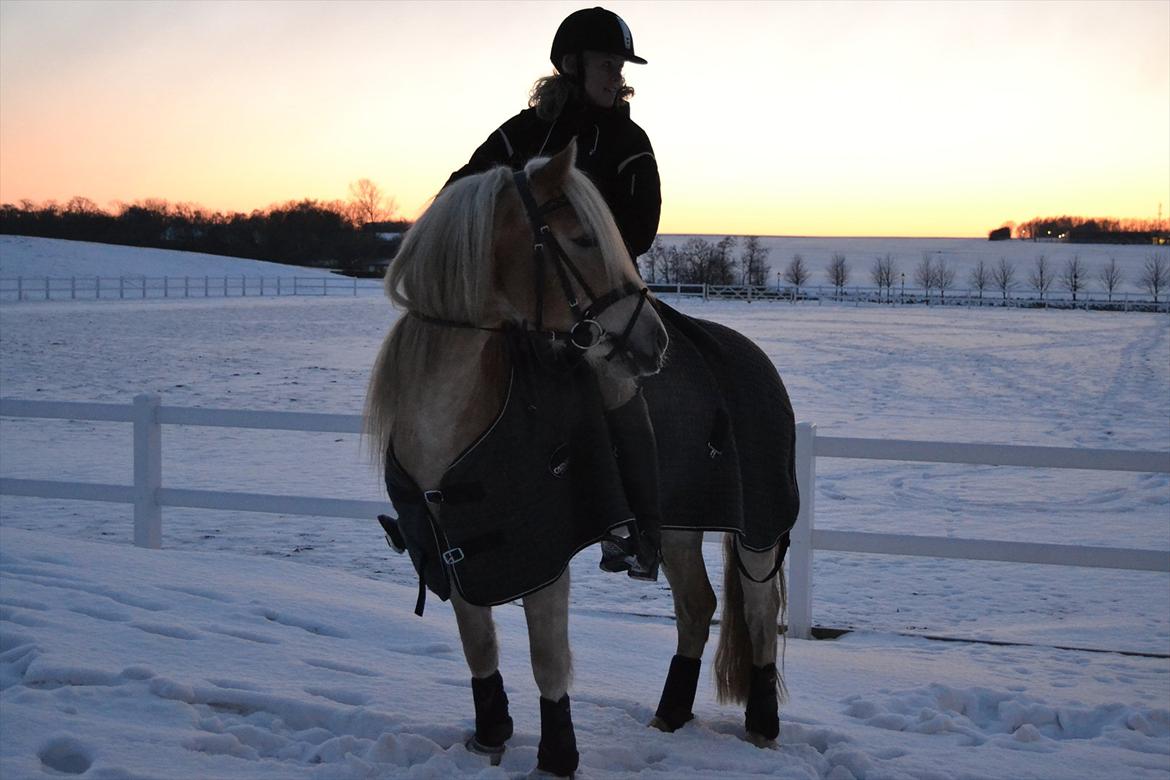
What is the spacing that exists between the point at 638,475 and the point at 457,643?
2182 millimetres

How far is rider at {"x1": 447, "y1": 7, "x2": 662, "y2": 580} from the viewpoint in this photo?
319 centimetres

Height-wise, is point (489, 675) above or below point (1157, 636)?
above

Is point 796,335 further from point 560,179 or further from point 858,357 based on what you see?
point 560,179

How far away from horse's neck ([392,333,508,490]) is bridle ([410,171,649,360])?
9 centimetres

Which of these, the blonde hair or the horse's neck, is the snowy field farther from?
the blonde hair

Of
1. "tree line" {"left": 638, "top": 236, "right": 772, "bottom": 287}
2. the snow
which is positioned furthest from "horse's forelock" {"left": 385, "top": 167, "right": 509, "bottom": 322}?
the snow

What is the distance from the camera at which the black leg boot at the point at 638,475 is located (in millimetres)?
3064

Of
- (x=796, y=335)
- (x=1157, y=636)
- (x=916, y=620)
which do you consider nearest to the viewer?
(x=1157, y=636)

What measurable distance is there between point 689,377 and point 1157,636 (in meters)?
3.77

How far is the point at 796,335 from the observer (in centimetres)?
2920

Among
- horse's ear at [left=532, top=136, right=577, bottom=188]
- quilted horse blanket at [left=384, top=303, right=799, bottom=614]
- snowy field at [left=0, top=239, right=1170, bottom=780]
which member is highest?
horse's ear at [left=532, top=136, right=577, bottom=188]

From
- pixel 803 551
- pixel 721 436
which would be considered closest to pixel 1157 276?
pixel 803 551

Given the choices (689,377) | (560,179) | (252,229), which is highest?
(252,229)

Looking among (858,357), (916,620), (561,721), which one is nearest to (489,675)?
(561,721)
